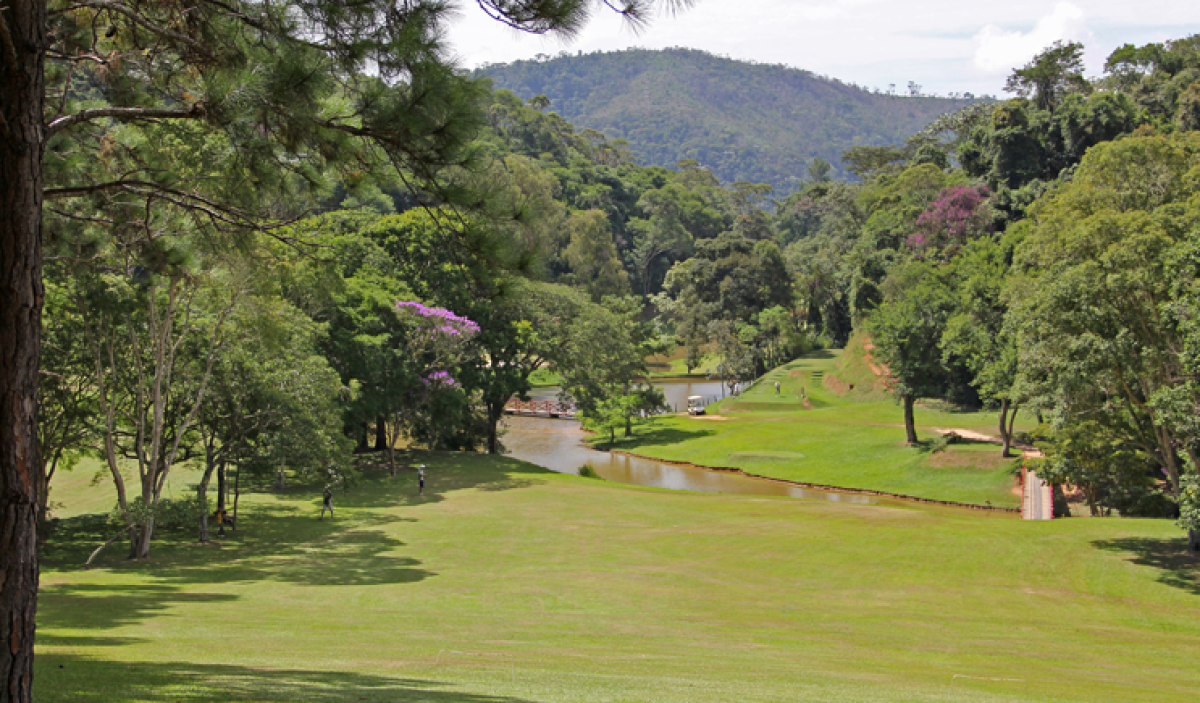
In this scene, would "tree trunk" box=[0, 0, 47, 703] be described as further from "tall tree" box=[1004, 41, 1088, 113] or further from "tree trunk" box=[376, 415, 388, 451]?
"tall tree" box=[1004, 41, 1088, 113]

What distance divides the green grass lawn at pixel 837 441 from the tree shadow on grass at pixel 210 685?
2957 centimetres

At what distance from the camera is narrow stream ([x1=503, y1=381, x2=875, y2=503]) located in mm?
37219

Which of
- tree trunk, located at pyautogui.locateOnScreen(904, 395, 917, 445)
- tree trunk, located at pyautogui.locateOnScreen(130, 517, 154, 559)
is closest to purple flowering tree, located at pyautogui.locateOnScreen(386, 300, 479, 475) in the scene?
tree trunk, located at pyautogui.locateOnScreen(130, 517, 154, 559)

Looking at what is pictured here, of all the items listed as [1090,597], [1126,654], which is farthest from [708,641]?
[1090,597]

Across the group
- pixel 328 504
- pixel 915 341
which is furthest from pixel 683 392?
pixel 328 504

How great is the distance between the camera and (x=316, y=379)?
23.2 meters

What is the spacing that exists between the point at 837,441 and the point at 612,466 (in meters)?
12.0

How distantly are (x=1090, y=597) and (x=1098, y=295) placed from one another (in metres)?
7.15

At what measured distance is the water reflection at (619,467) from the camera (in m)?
37.2

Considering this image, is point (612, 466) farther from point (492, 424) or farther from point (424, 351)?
point (424, 351)

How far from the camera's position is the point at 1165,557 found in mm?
19812

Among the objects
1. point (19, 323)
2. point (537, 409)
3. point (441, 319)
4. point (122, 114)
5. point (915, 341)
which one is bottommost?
point (537, 409)

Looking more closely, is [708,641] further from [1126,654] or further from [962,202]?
[962,202]

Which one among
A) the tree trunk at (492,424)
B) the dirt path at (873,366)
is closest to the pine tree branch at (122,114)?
the tree trunk at (492,424)
